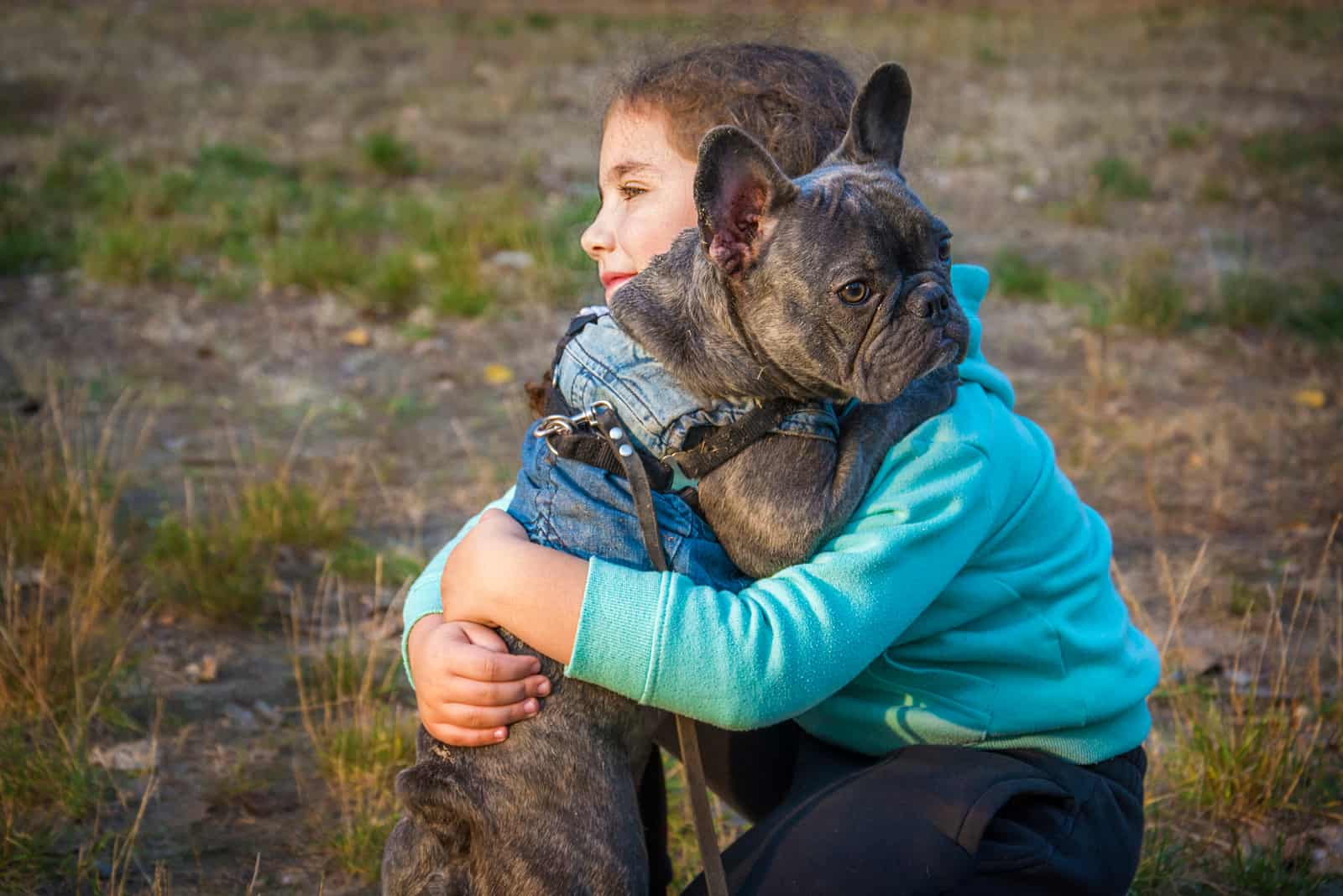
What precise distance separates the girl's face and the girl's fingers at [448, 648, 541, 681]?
86 cm

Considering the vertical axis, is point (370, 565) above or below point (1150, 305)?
below

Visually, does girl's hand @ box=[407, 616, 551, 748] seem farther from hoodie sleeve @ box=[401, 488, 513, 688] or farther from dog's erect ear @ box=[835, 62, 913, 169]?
dog's erect ear @ box=[835, 62, 913, 169]

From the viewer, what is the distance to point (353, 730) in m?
3.66

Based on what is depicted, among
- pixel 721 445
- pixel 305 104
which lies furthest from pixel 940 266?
pixel 305 104

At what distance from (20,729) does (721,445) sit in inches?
93.3

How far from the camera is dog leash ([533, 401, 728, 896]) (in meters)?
2.30

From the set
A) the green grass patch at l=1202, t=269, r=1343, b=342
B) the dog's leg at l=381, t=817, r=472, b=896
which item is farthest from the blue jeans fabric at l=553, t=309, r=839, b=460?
the green grass patch at l=1202, t=269, r=1343, b=342

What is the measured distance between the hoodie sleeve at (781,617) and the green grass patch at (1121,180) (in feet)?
30.2

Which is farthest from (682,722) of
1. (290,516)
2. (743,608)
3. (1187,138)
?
(1187,138)

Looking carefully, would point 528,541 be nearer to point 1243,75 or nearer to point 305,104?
point 305,104

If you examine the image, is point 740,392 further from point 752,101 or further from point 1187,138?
point 1187,138

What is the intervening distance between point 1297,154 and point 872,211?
11.0 meters

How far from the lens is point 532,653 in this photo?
2.38m

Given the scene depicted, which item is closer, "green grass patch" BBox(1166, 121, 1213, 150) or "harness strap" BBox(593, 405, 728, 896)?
"harness strap" BBox(593, 405, 728, 896)
